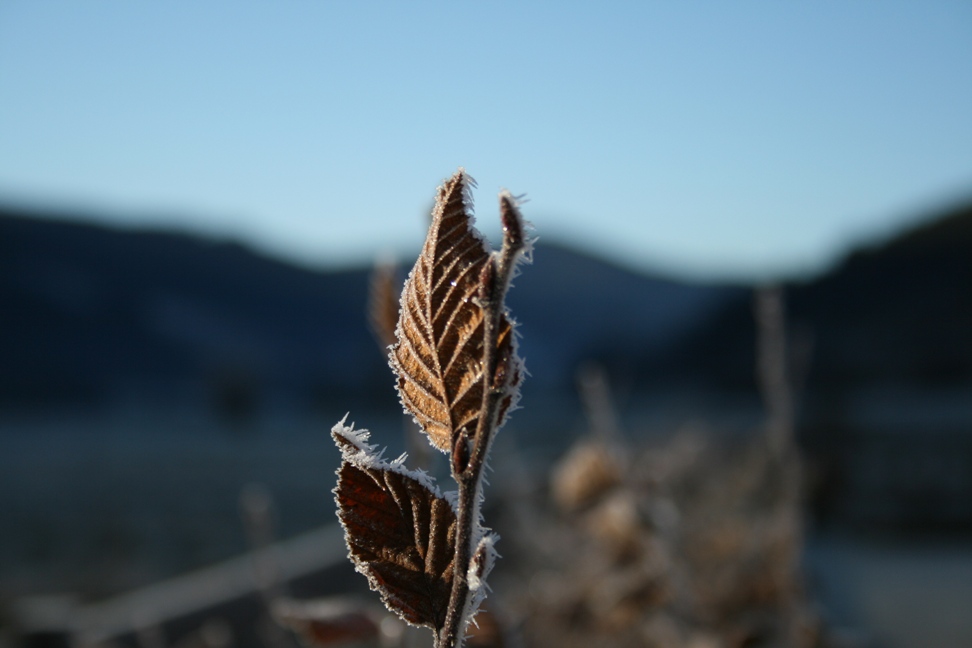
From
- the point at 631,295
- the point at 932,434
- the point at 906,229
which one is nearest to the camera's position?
the point at 932,434

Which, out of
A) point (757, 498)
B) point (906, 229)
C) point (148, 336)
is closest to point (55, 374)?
point (148, 336)

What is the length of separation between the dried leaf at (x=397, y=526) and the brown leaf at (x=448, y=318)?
32mm

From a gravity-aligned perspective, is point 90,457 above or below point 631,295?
below

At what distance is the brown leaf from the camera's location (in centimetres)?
33

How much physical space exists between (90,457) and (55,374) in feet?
16.2

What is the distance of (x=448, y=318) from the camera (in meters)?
0.33

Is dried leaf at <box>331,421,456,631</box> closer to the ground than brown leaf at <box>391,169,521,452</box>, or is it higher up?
closer to the ground

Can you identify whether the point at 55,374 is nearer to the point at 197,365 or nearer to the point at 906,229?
the point at 197,365

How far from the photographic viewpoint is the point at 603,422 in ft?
4.06

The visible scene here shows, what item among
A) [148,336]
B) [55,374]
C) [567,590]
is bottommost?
[567,590]

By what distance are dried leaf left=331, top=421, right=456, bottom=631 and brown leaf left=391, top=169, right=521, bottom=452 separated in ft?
0.10

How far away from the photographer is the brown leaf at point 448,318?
325 millimetres

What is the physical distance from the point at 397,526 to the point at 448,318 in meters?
0.09

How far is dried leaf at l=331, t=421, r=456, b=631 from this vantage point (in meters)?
0.35
